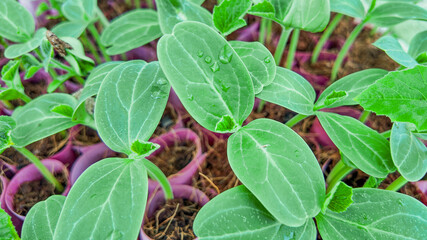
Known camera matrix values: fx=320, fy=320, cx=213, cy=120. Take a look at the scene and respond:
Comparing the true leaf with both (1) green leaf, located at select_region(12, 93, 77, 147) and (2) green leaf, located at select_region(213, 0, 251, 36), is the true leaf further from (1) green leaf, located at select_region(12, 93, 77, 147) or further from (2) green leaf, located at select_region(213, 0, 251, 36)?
(1) green leaf, located at select_region(12, 93, 77, 147)

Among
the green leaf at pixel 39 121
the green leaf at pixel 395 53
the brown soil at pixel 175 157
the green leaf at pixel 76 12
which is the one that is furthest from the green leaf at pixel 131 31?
the green leaf at pixel 395 53

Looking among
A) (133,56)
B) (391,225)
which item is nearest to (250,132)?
(391,225)

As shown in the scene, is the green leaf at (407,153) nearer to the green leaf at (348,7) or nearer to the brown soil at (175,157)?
the green leaf at (348,7)

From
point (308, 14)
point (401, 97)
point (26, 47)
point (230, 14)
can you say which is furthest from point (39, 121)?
point (401, 97)

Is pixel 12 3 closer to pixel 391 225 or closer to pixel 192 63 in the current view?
pixel 192 63

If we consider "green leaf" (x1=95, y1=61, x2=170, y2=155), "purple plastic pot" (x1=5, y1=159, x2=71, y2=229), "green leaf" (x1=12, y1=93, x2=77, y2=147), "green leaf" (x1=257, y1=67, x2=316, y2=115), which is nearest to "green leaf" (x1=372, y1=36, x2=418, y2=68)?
"green leaf" (x1=257, y1=67, x2=316, y2=115)

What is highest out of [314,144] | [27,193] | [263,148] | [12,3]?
[12,3]

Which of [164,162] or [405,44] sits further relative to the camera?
[405,44]
